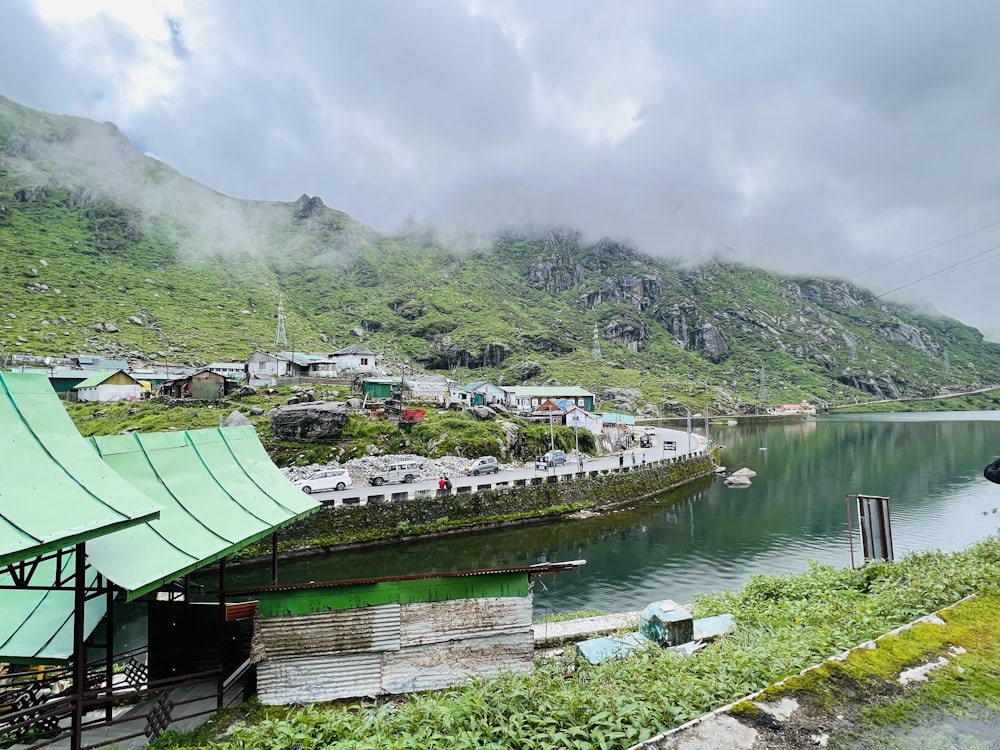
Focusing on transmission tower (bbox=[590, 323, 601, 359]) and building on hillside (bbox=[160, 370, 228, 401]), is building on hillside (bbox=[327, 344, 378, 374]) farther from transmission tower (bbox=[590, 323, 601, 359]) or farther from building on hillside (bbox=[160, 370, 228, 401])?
transmission tower (bbox=[590, 323, 601, 359])

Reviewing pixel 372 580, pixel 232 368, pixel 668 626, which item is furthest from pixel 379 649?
pixel 232 368

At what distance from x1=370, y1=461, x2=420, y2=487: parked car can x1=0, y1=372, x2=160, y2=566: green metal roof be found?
27821mm

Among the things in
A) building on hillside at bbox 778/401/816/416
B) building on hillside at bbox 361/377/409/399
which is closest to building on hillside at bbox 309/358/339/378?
building on hillside at bbox 361/377/409/399

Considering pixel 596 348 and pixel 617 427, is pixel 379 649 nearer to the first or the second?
pixel 617 427

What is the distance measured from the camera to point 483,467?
37.0 m

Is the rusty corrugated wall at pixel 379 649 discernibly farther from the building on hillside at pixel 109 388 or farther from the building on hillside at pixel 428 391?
the building on hillside at pixel 109 388

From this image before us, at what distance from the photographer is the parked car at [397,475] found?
33.3 m

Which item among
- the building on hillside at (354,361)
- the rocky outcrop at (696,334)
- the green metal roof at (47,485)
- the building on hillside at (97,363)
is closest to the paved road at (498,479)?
the green metal roof at (47,485)

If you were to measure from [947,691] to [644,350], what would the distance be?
592ft

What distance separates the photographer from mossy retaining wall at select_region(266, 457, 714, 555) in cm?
2733

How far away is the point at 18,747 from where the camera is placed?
7207mm

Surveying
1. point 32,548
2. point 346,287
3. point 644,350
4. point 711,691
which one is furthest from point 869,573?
point 644,350

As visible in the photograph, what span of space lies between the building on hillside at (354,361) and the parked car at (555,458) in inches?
1523

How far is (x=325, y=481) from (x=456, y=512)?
358 inches
